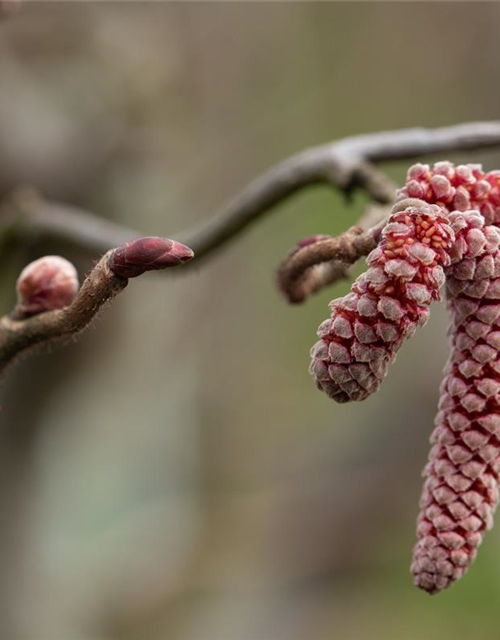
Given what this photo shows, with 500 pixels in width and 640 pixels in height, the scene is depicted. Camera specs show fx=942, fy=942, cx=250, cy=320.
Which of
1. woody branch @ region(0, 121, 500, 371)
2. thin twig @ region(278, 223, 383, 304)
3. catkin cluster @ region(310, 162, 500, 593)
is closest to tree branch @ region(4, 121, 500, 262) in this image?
woody branch @ region(0, 121, 500, 371)

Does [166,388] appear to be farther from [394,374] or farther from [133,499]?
[394,374]

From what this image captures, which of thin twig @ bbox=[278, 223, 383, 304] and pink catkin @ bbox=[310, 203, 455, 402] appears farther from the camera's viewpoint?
thin twig @ bbox=[278, 223, 383, 304]

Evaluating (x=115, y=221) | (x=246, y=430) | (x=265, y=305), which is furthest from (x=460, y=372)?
(x=246, y=430)

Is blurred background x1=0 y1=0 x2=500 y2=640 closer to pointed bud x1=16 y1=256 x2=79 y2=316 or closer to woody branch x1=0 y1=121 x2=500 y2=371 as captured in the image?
woody branch x1=0 y1=121 x2=500 y2=371

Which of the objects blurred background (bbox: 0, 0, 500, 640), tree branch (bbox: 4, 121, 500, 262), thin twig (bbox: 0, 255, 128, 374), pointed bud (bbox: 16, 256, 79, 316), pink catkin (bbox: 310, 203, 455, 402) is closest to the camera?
pink catkin (bbox: 310, 203, 455, 402)

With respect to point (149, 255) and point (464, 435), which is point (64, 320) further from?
point (464, 435)

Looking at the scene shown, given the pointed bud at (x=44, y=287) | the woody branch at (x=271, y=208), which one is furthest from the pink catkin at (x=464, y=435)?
the pointed bud at (x=44, y=287)

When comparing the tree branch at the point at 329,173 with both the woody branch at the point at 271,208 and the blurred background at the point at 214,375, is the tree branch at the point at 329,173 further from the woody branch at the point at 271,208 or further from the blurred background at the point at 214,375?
the blurred background at the point at 214,375
